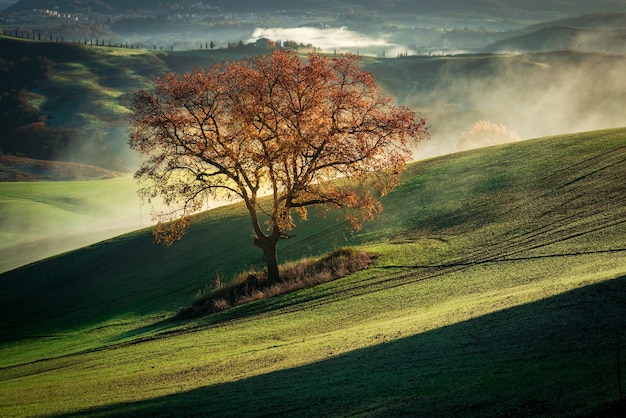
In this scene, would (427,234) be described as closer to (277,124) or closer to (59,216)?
(277,124)

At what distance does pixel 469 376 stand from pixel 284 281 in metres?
23.6

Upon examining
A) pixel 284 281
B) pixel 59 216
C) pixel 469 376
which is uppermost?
pixel 469 376

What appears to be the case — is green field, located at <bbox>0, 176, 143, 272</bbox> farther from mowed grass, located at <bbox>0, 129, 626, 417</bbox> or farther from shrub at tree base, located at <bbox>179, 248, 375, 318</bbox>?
shrub at tree base, located at <bbox>179, 248, 375, 318</bbox>

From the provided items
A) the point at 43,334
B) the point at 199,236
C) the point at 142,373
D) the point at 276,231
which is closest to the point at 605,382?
the point at 142,373

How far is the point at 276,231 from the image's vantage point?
121ft

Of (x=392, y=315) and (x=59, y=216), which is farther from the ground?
(x=392, y=315)

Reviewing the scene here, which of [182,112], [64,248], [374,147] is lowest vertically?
[64,248]

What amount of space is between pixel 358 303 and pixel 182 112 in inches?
596

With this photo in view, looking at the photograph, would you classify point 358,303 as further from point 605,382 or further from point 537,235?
point 605,382

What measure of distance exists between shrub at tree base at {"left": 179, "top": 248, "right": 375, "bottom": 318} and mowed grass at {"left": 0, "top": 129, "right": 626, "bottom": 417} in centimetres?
125

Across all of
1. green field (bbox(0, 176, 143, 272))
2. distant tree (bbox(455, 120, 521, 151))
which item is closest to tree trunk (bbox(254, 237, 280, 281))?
green field (bbox(0, 176, 143, 272))

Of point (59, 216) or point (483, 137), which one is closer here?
point (59, 216)

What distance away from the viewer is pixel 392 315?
902 inches

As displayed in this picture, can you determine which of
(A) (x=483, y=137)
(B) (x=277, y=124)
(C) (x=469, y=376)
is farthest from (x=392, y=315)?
(A) (x=483, y=137)
